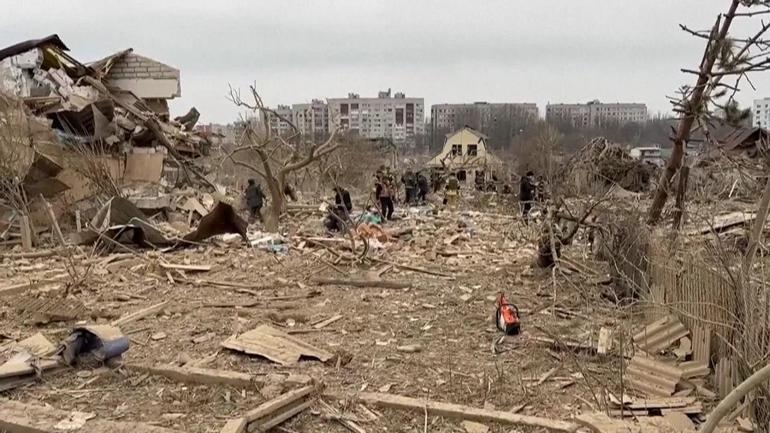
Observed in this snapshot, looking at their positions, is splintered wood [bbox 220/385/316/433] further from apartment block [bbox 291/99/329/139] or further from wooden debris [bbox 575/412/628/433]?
apartment block [bbox 291/99/329/139]

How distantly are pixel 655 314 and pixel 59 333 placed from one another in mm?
6532

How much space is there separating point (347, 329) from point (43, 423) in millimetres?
3444

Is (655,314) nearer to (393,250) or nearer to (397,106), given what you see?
(393,250)

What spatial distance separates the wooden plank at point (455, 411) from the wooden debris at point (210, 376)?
433 millimetres

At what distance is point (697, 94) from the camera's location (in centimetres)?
759

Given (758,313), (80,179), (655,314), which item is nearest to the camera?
(758,313)

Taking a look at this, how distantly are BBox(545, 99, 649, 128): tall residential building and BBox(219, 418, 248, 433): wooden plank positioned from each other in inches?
1755

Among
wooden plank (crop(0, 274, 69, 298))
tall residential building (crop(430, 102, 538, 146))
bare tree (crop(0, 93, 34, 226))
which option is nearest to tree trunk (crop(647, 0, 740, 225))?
wooden plank (crop(0, 274, 69, 298))

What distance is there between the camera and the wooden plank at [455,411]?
4562 millimetres

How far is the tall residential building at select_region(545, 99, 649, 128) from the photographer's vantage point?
4909cm

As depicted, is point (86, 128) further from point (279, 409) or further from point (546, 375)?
point (546, 375)

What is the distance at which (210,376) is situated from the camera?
5.44 metres

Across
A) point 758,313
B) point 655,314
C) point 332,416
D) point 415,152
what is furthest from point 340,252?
point 415,152

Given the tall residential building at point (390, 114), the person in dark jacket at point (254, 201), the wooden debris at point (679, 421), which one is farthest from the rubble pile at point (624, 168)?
the tall residential building at point (390, 114)
